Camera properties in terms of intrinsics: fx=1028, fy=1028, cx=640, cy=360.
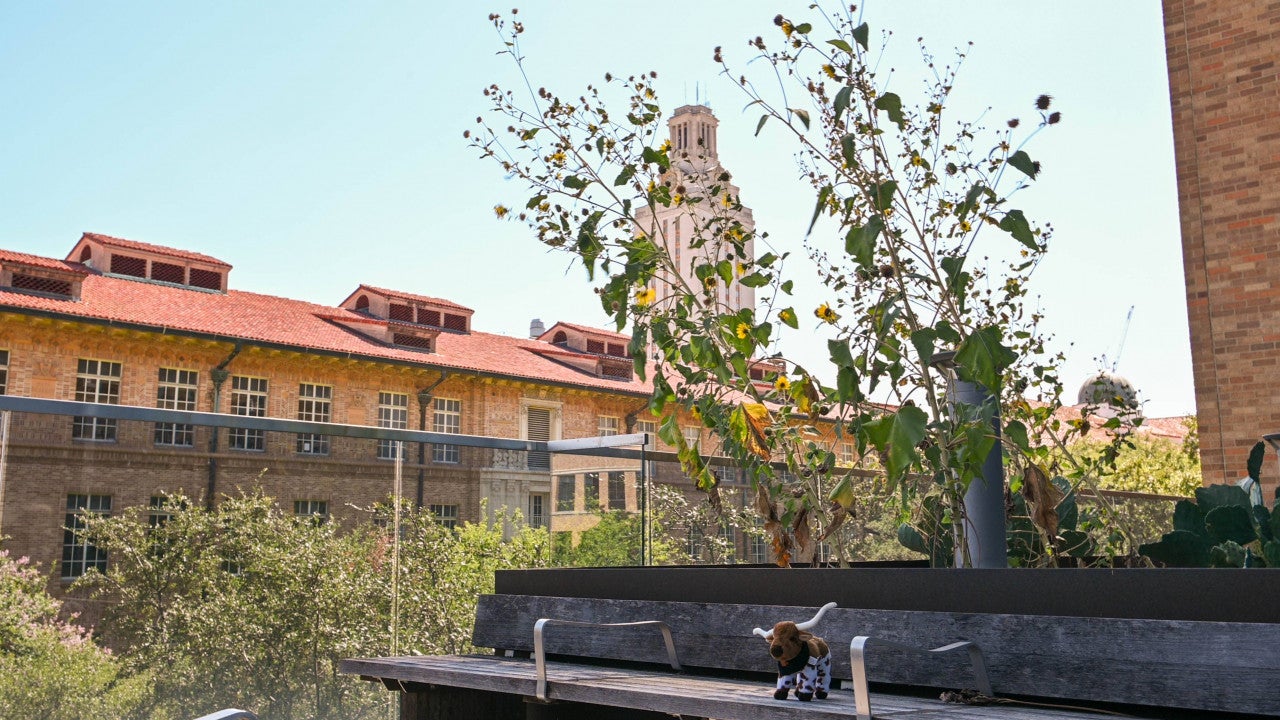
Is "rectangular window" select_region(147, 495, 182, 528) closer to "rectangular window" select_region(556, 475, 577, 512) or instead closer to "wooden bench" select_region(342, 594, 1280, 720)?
"rectangular window" select_region(556, 475, 577, 512)

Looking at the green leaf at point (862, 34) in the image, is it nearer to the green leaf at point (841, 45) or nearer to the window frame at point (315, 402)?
the green leaf at point (841, 45)

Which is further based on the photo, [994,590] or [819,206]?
[819,206]

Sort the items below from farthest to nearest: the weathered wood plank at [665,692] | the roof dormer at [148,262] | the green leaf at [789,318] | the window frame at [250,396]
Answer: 1. the roof dormer at [148,262]
2. the window frame at [250,396]
3. the green leaf at [789,318]
4. the weathered wood plank at [665,692]

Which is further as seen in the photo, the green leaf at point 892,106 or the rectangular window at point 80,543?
the rectangular window at point 80,543

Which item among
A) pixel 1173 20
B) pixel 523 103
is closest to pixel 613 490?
pixel 523 103

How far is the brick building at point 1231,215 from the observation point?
21.0 ft

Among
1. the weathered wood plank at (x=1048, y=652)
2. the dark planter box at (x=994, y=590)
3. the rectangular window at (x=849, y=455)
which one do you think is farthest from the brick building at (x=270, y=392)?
the weathered wood plank at (x=1048, y=652)

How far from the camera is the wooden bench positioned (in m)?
1.80

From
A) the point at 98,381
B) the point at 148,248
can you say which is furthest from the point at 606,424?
the point at 98,381

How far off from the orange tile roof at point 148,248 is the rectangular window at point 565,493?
22.7 m

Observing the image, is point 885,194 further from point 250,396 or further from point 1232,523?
point 250,396

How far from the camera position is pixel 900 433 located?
208 cm

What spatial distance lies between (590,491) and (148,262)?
2283 cm

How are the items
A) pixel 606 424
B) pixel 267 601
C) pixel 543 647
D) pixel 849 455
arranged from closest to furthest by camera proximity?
pixel 543 647 < pixel 267 601 < pixel 849 455 < pixel 606 424
